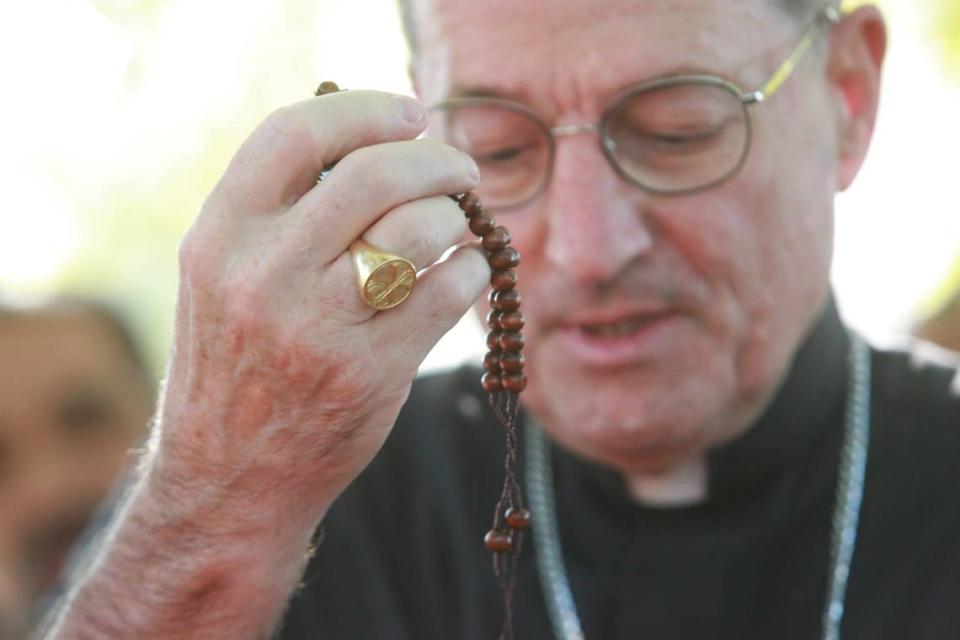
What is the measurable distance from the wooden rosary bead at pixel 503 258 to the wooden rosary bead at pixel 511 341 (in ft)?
0.29

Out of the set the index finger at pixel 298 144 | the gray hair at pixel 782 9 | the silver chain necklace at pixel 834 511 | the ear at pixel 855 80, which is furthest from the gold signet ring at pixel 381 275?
the ear at pixel 855 80

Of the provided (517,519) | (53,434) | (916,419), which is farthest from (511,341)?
(53,434)

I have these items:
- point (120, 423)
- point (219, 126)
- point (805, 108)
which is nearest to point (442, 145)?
point (805, 108)

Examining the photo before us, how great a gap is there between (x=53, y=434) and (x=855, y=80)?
3141 mm

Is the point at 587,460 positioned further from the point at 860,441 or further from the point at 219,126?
the point at 219,126

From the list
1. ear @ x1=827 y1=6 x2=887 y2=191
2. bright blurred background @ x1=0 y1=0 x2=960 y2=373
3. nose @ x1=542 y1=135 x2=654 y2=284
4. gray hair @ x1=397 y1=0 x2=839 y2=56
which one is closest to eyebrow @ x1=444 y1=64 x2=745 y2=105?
nose @ x1=542 y1=135 x2=654 y2=284

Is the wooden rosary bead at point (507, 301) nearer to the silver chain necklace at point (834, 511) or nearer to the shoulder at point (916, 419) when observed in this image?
the silver chain necklace at point (834, 511)

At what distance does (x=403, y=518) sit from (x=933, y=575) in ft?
3.53

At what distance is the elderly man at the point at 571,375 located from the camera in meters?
1.74

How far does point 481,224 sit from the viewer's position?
182 centimetres

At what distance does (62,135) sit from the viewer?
236 inches

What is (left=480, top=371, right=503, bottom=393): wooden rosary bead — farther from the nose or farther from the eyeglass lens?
the eyeglass lens

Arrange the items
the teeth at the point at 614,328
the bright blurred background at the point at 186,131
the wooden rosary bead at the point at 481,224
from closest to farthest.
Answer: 1. the wooden rosary bead at the point at 481,224
2. the teeth at the point at 614,328
3. the bright blurred background at the point at 186,131

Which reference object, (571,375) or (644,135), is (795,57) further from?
(571,375)
